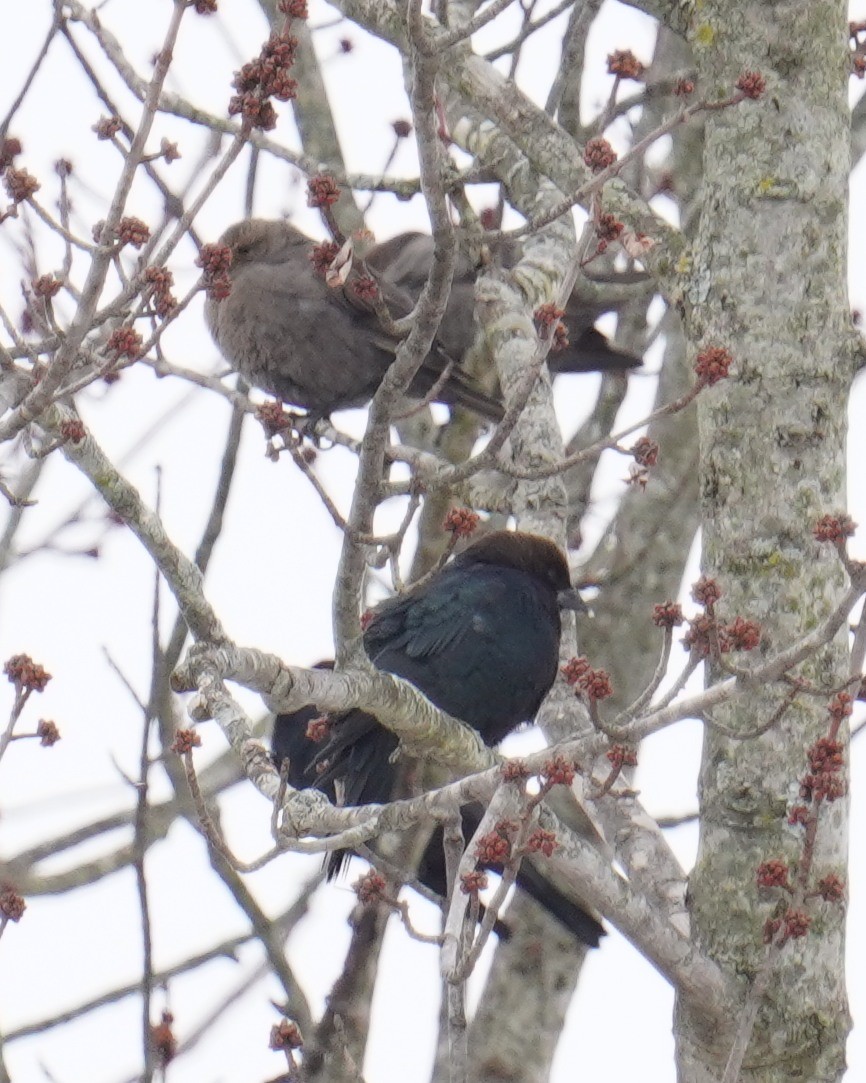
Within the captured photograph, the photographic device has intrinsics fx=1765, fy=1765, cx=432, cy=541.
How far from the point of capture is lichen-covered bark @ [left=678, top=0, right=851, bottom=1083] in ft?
11.7

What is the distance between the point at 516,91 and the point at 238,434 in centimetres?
121

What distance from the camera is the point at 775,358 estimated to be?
375 centimetres

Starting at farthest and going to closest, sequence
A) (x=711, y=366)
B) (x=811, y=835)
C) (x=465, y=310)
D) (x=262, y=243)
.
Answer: (x=262, y=243), (x=465, y=310), (x=811, y=835), (x=711, y=366)

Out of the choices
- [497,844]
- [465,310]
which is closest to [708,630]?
[497,844]

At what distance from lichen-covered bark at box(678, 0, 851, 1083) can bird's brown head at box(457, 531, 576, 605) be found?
5.11 ft

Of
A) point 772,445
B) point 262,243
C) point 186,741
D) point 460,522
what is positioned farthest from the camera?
point 262,243

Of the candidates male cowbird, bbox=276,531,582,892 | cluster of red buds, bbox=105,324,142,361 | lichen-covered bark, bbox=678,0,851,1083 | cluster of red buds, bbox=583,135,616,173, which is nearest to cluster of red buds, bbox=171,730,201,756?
cluster of red buds, bbox=105,324,142,361

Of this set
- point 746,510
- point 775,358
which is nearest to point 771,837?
point 746,510

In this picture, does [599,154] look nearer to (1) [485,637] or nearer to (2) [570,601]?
(1) [485,637]

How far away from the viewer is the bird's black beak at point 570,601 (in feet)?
18.1

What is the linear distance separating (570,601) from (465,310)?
1.29m

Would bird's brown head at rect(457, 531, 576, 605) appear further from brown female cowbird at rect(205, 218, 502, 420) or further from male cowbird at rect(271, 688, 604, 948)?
male cowbird at rect(271, 688, 604, 948)

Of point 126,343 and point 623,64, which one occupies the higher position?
point 623,64

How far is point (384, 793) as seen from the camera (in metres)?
4.75
